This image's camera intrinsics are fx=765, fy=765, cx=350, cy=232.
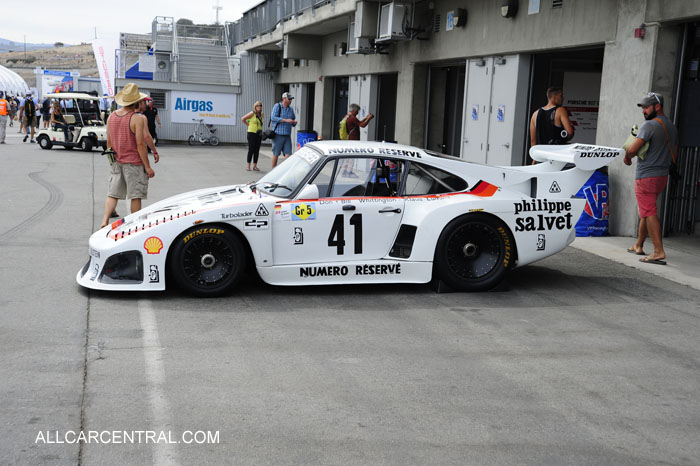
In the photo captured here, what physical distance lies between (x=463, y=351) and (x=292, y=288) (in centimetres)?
227

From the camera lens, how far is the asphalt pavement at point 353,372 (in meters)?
3.88

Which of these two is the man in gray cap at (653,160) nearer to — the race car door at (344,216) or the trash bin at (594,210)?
the trash bin at (594,210)

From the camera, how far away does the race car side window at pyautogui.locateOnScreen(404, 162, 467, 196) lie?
7215 mm

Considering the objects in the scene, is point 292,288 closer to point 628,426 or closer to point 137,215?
point 137,215

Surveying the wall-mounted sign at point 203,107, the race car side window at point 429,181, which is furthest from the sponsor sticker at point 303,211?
the wall-mounted sign at point 203,107

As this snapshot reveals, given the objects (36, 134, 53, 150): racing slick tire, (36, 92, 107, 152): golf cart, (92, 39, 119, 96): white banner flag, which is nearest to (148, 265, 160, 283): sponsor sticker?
(36, 92, 107, 152): golf cart

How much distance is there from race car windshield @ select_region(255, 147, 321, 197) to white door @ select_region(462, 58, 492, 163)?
7351 millimetres

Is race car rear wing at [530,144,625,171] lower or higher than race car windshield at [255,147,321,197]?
higher

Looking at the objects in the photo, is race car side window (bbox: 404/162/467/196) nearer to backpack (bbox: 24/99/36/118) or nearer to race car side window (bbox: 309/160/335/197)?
race car side window (bbox: 309/160/335/197)

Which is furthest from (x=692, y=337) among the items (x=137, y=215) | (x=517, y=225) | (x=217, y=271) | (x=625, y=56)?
(x=625, y=56)

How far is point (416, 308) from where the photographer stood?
6.70 m

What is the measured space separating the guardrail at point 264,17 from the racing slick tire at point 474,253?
49.6 ft

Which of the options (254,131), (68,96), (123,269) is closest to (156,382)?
(123,269)

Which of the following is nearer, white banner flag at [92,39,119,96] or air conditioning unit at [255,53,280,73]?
air conditioning unit at [255,53,280,73]
